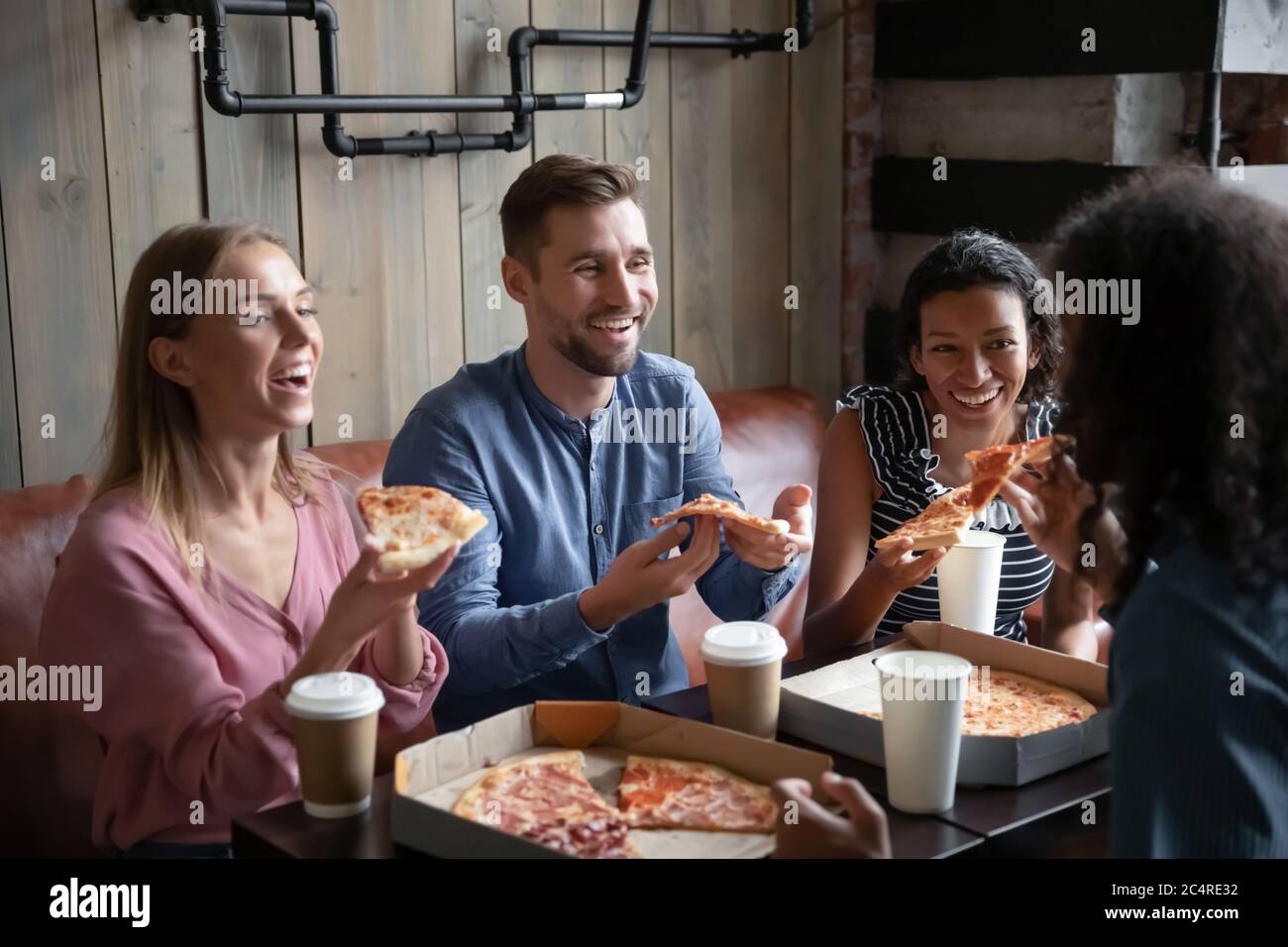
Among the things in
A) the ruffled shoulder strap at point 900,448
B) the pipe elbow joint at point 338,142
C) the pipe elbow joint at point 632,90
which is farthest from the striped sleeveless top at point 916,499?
the pipe elbow joint at point 338,142

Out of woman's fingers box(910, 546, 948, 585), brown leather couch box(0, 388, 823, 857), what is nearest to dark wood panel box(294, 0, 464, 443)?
brown leather couch box(0, 388, 823, 857)

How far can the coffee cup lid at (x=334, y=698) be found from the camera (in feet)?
4.71

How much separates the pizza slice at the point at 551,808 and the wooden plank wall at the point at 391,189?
1.18 m

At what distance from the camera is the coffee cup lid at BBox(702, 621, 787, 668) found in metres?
1.65

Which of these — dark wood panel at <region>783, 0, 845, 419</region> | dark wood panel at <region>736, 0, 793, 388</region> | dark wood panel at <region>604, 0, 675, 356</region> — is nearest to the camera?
dark wood panel at <region>604, 0, 675, 356</region>

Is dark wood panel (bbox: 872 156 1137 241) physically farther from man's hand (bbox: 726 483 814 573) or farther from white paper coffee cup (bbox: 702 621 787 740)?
white paper coffee cup (bbox: 702 621 787 740)

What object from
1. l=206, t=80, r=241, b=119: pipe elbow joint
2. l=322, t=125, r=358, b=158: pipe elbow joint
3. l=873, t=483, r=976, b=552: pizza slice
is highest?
l=206, t=80, r=241, b=119: pipe elbow joint

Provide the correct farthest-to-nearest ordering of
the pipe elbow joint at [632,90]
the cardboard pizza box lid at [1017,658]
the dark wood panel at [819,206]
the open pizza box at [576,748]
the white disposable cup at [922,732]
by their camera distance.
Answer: the dark wood panel at [819,206] → the pipe elbow joint at [632,90] → the cardboard pizza box lid at [1017,658] → the white disposable cup at [922,732] → the open pizza box at [576,748]

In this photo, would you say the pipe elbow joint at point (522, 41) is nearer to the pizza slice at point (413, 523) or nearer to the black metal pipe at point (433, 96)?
the black metal pipe at point (433, 96)

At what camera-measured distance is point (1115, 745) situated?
4.05 feet

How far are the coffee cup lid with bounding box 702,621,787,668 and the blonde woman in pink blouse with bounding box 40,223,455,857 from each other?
38 centimetres

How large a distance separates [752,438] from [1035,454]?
1339 millimetres

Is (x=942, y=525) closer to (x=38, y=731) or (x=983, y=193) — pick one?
(x=38, y=731)
